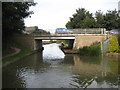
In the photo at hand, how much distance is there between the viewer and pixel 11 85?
12578mm

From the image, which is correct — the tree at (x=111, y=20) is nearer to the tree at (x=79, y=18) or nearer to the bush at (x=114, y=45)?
the tree at (x=79, y=18)

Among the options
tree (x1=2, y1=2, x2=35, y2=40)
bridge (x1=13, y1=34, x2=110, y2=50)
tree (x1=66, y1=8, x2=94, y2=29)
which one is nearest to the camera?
tree (x1=2, y1=2, x2=35, y2=40)

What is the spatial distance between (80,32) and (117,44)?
33.1ft

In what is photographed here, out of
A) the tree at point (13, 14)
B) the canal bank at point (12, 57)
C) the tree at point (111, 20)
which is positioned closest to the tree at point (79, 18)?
the tree at point (111, 20)

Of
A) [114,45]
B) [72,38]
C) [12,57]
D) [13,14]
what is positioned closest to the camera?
[13,14]

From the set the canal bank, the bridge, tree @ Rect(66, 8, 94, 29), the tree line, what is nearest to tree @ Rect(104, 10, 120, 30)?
the tree line

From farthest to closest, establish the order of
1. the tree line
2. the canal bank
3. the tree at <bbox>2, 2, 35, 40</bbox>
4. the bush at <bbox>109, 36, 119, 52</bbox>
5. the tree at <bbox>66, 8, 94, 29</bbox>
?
the tree at <bbox>66, 8, 94, 29</bbox>, the tree line, the bush at <bbox>109, 36, 119, 52</bbox>, the canal bank, the tree at <bbox>2, 2, 35, 40</bbox>

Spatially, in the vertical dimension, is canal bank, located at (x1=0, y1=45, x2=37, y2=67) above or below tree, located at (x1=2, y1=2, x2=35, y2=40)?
below

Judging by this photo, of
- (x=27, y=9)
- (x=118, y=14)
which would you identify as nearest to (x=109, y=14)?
(x=118, y=14)

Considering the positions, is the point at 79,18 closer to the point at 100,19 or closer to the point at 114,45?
the point at 100,19

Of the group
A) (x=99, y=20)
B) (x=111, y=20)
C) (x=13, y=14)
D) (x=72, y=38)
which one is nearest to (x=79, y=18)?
(x=99, y=20)

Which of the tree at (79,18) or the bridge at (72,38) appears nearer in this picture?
the bridge at (72,38)

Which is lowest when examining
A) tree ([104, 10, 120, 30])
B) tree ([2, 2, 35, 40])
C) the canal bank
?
the canal bank

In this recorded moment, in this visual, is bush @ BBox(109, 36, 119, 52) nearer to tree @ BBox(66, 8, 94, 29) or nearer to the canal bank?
the canal bank
